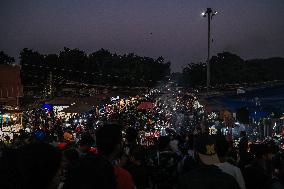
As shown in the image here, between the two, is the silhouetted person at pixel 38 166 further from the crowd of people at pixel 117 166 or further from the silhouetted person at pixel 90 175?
the silhouetted person at pixel 90 175

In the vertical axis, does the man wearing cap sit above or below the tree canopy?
below

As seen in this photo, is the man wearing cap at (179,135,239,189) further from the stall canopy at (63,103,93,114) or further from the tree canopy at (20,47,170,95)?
the tree canopy at (20,47,170,95)

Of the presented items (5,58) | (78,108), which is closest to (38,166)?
(78,108)

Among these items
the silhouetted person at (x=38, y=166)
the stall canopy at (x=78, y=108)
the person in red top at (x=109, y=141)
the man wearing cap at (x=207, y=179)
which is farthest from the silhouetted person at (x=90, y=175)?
the stall canopy at (x=78, y=108)

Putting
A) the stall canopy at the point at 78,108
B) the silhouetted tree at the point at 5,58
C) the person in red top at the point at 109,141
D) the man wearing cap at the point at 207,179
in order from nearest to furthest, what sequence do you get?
the man wearing cap at the point at 207,179 < the person in red top at the point at 109,141 < the stall canopy at the point at 78,108 < the silhouetted tree at the point at 5,58

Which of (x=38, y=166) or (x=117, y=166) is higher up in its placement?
(x=38, y=166)

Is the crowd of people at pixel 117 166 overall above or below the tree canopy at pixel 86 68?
below

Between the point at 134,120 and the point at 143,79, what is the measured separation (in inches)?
1260

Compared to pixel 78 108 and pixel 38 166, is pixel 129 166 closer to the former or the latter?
pixel 38 166

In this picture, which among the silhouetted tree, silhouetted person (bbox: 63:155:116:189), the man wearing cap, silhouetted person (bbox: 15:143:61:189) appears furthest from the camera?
the silhouetted tree

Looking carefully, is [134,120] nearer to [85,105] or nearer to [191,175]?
[85,105]

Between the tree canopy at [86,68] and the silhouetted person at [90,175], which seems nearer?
the silhouetted person at [90,175]

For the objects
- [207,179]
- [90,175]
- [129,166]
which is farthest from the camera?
[129,166]

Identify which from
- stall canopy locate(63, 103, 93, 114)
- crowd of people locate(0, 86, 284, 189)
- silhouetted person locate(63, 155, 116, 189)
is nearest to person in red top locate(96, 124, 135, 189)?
crowd of people locate(0, 86, 284, 189)
